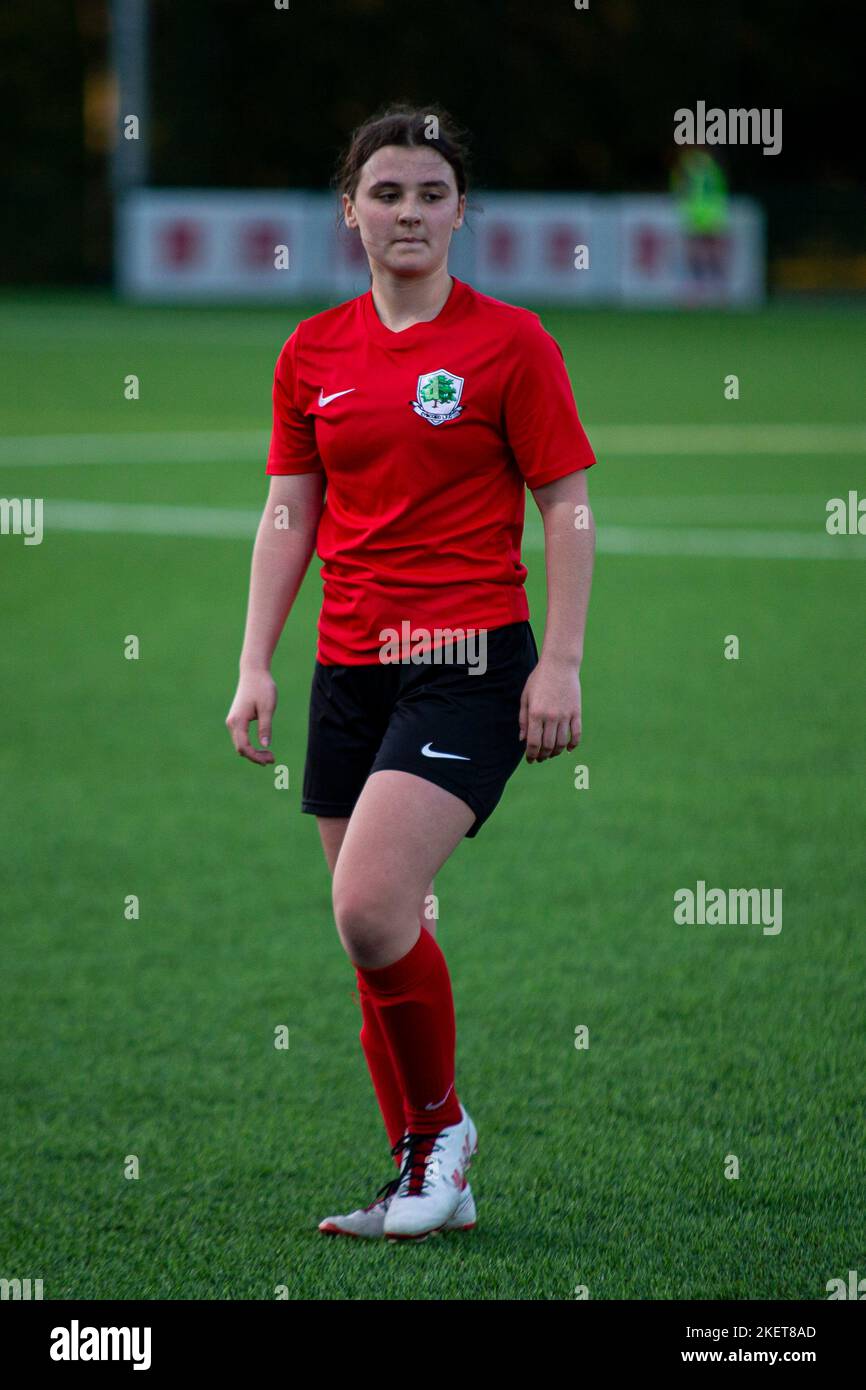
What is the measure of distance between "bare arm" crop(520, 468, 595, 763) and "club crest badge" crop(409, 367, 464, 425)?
233 mm

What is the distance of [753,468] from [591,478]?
5.18 ft

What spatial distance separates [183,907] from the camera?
6141mm

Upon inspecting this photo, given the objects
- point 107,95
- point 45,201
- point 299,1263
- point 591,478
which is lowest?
point 299,1263

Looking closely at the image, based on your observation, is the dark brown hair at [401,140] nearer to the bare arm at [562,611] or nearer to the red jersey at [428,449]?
the red jersey at [428,449]

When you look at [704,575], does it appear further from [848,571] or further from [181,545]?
[181,545]

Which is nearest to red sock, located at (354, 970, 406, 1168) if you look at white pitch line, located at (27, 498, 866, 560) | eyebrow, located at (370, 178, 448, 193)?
eyebrow, located at (370, 178, 448, 193)

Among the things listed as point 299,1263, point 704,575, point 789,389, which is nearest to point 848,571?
point 704,575

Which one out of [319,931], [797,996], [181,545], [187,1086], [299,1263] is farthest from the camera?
[181,545]

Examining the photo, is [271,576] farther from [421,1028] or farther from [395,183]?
[421,1028]

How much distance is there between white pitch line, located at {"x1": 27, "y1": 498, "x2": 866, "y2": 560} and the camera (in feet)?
40.9

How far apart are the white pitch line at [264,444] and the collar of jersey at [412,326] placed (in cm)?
1214

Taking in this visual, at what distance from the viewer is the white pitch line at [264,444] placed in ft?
53.8

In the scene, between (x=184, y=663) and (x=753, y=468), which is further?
(x=753, y=468)

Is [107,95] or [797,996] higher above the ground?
[107,95]
